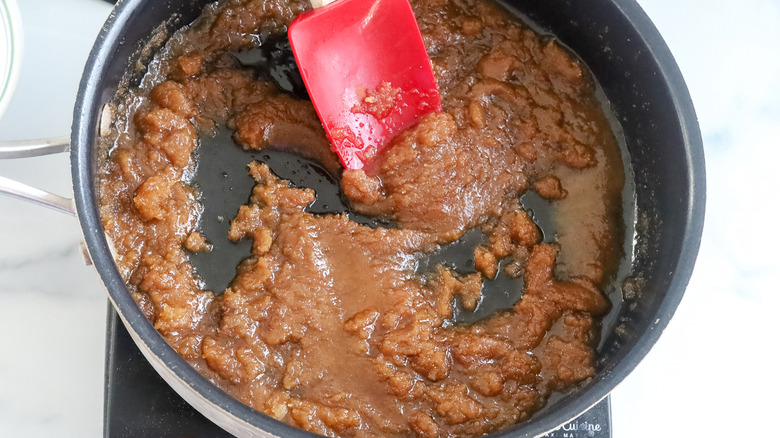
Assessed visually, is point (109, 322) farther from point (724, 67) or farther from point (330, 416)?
point (724, 67)

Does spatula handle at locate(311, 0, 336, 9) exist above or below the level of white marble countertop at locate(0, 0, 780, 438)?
above

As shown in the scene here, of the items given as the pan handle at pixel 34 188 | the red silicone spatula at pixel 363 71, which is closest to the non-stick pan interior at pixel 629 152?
the pan handle at pixel 34 188

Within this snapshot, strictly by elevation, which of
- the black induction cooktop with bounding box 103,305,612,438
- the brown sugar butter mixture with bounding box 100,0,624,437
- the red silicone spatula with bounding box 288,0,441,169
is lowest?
the black induction cooktop with bounding box 103,305,612,438

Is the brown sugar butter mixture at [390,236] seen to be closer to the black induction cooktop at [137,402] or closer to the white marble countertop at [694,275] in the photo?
the black induction cooktop at [137,402]

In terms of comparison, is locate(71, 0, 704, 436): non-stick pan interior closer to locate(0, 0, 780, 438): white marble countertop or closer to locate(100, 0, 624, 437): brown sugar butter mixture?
locate(100, 0, 624, 437): brown sugar butter mixture

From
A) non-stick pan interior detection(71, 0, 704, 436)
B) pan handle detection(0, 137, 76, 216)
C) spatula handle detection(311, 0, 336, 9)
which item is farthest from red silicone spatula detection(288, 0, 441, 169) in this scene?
pan handle detection(0, 137, 76, 216)

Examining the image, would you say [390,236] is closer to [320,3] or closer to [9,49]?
[320,3]

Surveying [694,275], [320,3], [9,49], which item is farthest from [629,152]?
[9,49]
